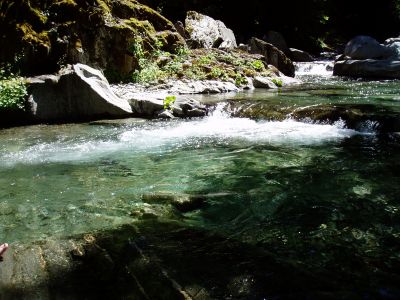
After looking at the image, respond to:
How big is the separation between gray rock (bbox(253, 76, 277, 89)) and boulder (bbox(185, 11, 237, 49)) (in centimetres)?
482

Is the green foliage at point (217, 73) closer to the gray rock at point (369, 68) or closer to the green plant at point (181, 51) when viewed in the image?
the green plant at point (181, 51)

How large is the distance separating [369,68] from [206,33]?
26.3 feet

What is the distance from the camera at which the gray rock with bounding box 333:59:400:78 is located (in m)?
17.9

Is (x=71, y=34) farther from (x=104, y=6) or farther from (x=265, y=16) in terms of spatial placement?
(x=265, y=16)

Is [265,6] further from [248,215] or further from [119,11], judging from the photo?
[248,215]

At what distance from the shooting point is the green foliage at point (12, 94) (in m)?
9.83

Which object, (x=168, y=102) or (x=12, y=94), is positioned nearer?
(x=12, y=94)

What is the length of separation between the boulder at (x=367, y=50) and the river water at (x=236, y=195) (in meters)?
11.1

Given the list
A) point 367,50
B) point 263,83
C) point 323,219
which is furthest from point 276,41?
point 323,219

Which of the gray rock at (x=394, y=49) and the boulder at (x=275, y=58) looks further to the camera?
the boulder at (x=275, y=58)

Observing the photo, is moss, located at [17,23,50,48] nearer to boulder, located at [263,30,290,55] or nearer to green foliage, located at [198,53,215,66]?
green foliage, located at [198,53,215,66]

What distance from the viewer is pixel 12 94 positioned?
32.7 ft

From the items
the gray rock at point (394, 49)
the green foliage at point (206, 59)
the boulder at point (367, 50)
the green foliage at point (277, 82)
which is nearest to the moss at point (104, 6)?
the green foliage at point (206, 59)

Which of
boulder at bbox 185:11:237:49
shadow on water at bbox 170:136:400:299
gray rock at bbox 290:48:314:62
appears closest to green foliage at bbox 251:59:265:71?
boulder at bbox 185:11:237:49
